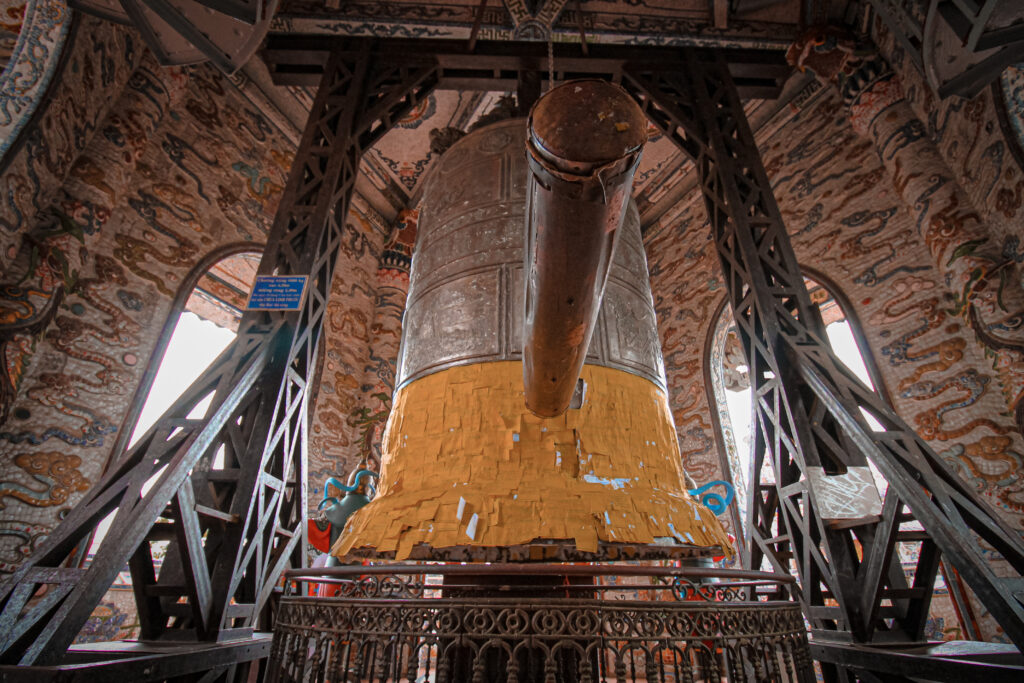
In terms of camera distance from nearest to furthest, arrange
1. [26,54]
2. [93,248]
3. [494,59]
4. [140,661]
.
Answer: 1. [140,661]
2. [26,54]
3. [93,248]
4. [494,59]

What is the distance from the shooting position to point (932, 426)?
4070 millimetres

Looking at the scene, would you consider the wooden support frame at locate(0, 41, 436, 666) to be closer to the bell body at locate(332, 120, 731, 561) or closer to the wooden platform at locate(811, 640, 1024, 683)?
the bell body at locate(332, 120, 731, 561)

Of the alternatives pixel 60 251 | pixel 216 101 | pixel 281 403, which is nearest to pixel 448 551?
pixel 281 403

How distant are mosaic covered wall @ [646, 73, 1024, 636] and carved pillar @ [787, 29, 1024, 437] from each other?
27 cm

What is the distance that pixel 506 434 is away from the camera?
69.6 inches

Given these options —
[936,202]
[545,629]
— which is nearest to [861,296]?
[936,202]

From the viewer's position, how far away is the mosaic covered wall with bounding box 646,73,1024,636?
384 centimetres

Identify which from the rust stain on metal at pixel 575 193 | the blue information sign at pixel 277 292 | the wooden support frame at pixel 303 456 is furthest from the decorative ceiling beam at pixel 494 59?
the rust stain on metal at pixel 575 193

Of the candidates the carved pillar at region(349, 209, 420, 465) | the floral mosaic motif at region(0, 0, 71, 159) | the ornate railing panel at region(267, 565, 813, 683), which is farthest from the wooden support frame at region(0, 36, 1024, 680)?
the carved pillar at region(349, 209, 420, 465)

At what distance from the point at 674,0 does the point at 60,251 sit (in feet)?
21.0

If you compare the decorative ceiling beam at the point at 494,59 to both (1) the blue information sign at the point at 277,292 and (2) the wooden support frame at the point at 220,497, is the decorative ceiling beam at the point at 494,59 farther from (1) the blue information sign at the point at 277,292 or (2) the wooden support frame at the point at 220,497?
(1) the blue information sign at the point at 277,292

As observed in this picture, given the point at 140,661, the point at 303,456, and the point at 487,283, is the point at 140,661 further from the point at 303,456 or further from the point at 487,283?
the point at 487,283

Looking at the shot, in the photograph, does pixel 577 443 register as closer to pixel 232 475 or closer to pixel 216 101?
pixel 232 475

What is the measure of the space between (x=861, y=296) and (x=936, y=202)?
A: 3.55 feet
